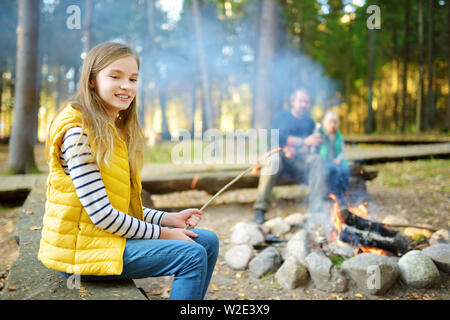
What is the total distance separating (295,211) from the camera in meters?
5.18

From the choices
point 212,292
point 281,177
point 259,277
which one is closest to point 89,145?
point 212,292

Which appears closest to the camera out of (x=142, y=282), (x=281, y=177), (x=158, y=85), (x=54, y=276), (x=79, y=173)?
(x=79, y=173)

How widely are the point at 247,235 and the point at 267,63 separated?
5694mm

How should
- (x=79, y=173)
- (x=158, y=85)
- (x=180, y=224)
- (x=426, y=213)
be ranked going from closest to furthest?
(x=79, y=173) → (x=180, y=224) → (x=426, y=213) → (x=158, y=85)

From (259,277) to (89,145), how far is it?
7.41 feet

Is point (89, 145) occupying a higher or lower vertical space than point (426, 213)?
higher

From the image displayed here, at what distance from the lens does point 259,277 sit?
10.7ft

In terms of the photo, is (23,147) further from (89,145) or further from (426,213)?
(426,213)

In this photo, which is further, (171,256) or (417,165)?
(417,165)

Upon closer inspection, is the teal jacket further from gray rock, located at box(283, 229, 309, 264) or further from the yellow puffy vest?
the yellow puffy vest

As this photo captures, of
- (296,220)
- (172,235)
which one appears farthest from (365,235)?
(172,235)

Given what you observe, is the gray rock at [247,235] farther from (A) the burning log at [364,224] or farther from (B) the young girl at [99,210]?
(B) the young girl at [99,210]

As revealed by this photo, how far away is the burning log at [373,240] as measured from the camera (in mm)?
3305

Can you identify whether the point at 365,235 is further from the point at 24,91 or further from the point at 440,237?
the point at 24,91
